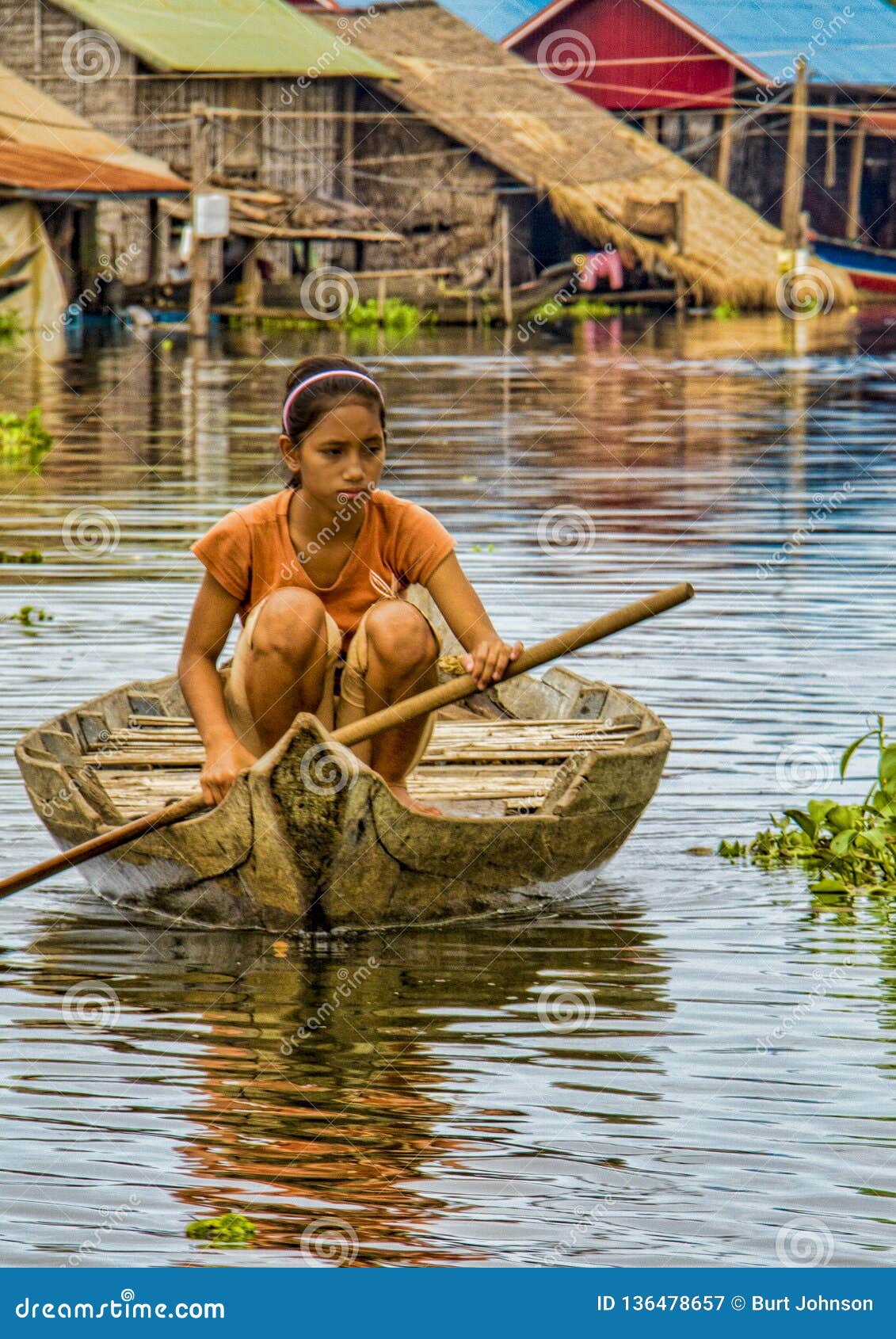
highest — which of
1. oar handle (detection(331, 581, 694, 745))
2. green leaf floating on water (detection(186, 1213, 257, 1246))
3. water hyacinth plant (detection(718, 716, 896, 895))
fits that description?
oar handle (detection(331, 581, 694, 745))

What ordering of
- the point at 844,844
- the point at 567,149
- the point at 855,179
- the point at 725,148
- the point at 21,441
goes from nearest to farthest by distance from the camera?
the point at 844,844, the point at 21,441, the point at 567,149, the point at 725,148, the point at 855,179

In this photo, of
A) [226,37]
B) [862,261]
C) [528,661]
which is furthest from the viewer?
[862,261]

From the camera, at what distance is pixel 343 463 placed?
515 cm

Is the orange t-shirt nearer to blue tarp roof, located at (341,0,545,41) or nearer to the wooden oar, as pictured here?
the wooden oar

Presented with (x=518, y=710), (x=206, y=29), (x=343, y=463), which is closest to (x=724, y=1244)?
(x=343, y=463)

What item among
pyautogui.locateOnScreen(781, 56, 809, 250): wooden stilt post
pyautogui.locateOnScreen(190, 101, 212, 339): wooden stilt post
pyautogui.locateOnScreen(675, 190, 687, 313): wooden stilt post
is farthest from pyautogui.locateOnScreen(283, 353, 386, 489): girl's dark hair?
pyautogui.locateOnScreen(781, 56, 809, 250): wooden stilt post

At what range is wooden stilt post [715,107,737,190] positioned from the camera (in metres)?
35.5

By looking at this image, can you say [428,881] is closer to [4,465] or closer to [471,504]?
[471,504]

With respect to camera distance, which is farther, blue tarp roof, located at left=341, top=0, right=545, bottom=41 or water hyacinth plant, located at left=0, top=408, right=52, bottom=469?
blue tarp roof, located at left=341, top=0, right=545, bottom=41

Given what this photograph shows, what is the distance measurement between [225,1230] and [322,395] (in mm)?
2165

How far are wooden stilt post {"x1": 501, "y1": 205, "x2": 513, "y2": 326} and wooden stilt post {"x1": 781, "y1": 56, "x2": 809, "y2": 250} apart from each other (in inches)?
197

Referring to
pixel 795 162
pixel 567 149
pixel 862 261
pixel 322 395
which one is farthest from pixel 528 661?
pixel 862 261

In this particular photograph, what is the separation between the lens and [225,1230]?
11.7 ft

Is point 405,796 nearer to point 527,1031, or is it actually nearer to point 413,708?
point 413,708
